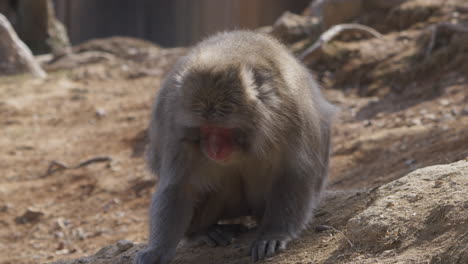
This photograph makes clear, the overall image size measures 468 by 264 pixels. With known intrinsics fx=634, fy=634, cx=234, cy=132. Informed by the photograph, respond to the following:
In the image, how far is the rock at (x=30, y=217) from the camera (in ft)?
22.7

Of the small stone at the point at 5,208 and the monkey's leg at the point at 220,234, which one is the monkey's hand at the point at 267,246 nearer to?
the monkey's leg at the point at 220,234

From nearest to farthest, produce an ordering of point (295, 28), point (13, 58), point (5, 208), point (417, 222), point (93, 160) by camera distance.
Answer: point (417, 222), point (5, 208), point (93, 160), point (295, 28), point (13, 58)

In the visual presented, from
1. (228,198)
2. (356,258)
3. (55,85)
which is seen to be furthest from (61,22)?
(356,258)

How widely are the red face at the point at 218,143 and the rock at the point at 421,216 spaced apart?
28.2 inches

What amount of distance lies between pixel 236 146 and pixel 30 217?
14.3ft

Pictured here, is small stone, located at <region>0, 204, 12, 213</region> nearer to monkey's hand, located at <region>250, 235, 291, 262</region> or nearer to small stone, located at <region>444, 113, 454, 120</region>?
monkey's hand, located at <region>250, 235, 291, 262</region>

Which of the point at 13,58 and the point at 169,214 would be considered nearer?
the point at 169,214

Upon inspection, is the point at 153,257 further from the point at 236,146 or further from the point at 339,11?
the point at 339,11

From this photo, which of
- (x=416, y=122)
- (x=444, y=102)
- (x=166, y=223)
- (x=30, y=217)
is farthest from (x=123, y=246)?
(x=444, y=102)

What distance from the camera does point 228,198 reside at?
13.1 ft

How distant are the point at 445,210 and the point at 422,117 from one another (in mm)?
4331

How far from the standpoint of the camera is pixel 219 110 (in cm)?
319

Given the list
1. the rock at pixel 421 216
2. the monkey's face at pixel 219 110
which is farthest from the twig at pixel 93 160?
the rock at pixel 421 216

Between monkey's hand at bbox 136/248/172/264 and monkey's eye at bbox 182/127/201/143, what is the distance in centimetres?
70
